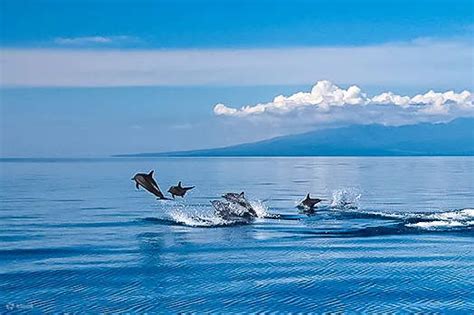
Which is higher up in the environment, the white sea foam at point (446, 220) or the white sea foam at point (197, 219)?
the white sea foam at point (197, 219)

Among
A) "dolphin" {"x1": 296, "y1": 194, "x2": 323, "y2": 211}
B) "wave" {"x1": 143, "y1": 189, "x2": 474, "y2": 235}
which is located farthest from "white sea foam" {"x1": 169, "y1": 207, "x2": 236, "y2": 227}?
"dolphin" {"x1": 296, "y1": 194, "x2": 323, "y2": 211}

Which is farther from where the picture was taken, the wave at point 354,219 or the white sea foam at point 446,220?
the white sea foam at point 446,220

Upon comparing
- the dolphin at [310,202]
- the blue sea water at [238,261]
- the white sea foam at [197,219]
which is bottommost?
the blue sea water at [238,261]

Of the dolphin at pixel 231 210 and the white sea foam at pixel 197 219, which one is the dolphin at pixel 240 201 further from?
the white sea foam at pixel 197 219

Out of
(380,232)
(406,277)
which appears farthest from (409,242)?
(406,277)

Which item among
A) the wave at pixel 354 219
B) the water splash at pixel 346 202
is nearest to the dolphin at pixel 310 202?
the wave at pixel 354 219

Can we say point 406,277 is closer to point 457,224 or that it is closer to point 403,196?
point 457,224

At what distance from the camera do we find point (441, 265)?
24828 millimetres

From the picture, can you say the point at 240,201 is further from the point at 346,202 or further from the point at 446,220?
the point at 346,202

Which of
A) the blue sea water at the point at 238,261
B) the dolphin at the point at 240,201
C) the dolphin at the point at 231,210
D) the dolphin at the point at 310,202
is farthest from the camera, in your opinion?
the dolphin at the point at 310,202

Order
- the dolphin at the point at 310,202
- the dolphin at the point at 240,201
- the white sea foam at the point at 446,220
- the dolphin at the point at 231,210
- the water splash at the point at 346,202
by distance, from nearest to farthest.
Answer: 1. the white sea foam at the point at 446,220
2. the dolphin at the point at 231,210
3. the dolphin at the point at 240,201
4. the dolphin at the point at 310,202
5. the water splash at the point at 346,202

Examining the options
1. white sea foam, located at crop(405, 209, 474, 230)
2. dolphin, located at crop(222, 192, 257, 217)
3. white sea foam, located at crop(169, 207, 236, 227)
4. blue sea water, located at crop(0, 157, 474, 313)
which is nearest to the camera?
blue sea water, located at crop(0, 157, 474, 313)

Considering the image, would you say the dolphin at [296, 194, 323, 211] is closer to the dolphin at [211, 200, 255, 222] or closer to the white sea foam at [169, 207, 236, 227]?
the dolphin at [211, 200, 255, 222]

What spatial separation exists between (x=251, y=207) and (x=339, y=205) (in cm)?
873
